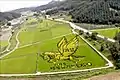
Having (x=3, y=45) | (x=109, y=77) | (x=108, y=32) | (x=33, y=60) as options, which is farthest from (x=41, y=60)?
(x=108, y=32)

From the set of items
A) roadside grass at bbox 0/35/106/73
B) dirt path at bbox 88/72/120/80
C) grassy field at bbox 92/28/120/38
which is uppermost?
roadside grass at bbox 0/35/106/73

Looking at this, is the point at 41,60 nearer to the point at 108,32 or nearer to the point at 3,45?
the point at 3,45

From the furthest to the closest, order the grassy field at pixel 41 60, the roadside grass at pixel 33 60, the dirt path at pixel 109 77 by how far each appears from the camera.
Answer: the roadside grass at pixel 33 60 → the grassy field at pixel 41 60 → the dirt path at pixel 109 77

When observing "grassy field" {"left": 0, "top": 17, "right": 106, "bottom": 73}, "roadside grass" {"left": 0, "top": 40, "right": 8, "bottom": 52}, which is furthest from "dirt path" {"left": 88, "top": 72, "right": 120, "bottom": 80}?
"roadside grass" {"left": 0, "top": 40, "right": 8, "bottom": 52}

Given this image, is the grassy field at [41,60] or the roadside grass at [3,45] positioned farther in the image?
the roadside grass at [3,45]

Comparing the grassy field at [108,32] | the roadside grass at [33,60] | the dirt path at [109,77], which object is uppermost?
the roadside grass at [33,60]

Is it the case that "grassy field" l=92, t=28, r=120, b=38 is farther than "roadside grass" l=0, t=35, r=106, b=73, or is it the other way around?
"grassy field" l=92, t=28, r=120, b=38

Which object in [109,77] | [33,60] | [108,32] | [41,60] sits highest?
[41,60]

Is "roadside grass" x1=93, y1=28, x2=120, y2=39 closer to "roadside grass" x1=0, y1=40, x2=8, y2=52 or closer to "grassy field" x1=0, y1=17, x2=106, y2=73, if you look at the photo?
"grassy field" x1=0, y1=17, x2=106, y2=73

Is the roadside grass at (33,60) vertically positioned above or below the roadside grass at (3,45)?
above

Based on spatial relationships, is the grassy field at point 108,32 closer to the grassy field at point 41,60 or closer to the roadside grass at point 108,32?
the roadside grass at point 108,32

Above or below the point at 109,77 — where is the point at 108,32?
above

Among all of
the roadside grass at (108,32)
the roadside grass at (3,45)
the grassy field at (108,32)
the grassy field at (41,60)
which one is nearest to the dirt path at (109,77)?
the grassy field at (41,60)
